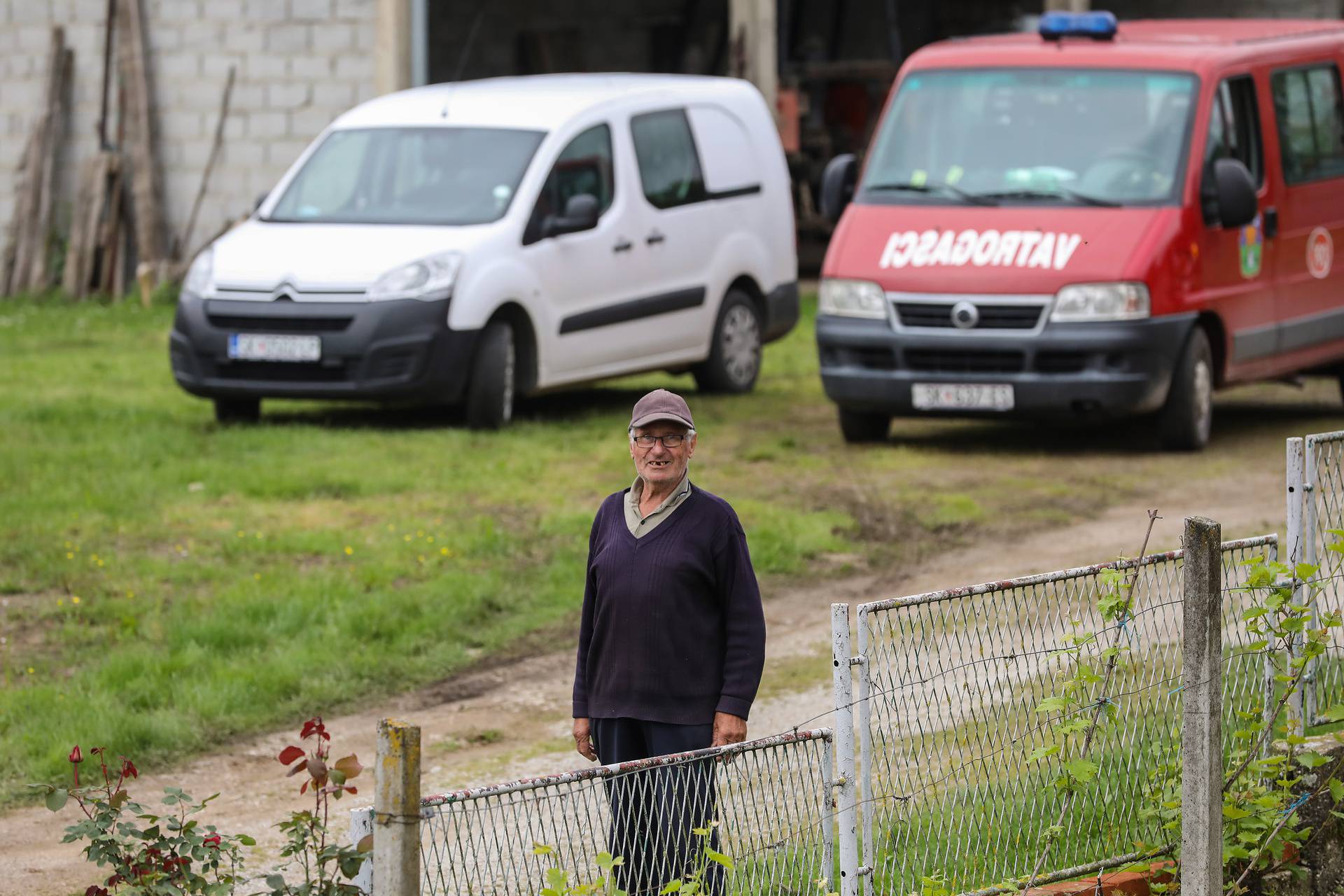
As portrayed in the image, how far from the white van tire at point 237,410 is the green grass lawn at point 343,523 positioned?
182 mm

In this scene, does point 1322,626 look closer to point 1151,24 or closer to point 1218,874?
point 1218,874

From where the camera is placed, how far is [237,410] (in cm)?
1280

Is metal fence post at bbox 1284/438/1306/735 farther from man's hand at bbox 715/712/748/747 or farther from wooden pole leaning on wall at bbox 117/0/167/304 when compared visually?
Answer: wooden pole leaning on wall at bbox 117/0/167/304

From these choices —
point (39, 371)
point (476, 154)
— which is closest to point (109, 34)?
point (39, 371)

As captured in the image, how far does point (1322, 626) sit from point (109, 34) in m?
17.3

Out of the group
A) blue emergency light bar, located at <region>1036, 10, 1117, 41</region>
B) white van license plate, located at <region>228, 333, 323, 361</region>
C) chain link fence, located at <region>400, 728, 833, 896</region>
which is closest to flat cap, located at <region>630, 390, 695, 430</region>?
chain link fence, located at <region>400, 728, 833, 896</region>

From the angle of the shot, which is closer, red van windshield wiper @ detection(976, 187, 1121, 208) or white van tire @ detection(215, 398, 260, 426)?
red van windshield wiper @ detection(976, 187, 1121, 208)

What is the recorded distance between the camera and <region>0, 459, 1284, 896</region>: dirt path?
19.6ft

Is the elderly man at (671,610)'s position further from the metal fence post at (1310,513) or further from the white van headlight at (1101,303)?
the white van headlight at (1101,303)

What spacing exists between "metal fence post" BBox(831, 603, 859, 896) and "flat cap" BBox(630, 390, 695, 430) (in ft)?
1.82

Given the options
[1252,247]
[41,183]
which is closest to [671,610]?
[1252,247]

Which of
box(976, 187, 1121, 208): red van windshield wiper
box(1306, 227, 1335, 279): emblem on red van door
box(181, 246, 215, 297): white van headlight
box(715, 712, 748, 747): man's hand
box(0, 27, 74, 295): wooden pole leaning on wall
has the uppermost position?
box(715, 712, 748, 747): man's hand

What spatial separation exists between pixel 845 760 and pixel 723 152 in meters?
10.3

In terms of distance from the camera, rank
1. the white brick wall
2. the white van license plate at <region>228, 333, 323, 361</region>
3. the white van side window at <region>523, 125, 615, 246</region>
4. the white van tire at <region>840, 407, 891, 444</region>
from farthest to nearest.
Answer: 1. the white brick wall
2. the white van side window at <region>523, 125, 615, 246</region>
3. the white van tire at <region>840, 407, 891, 444</region>
4. the white van license plate at <region>228, 333, 323, 361</region>
